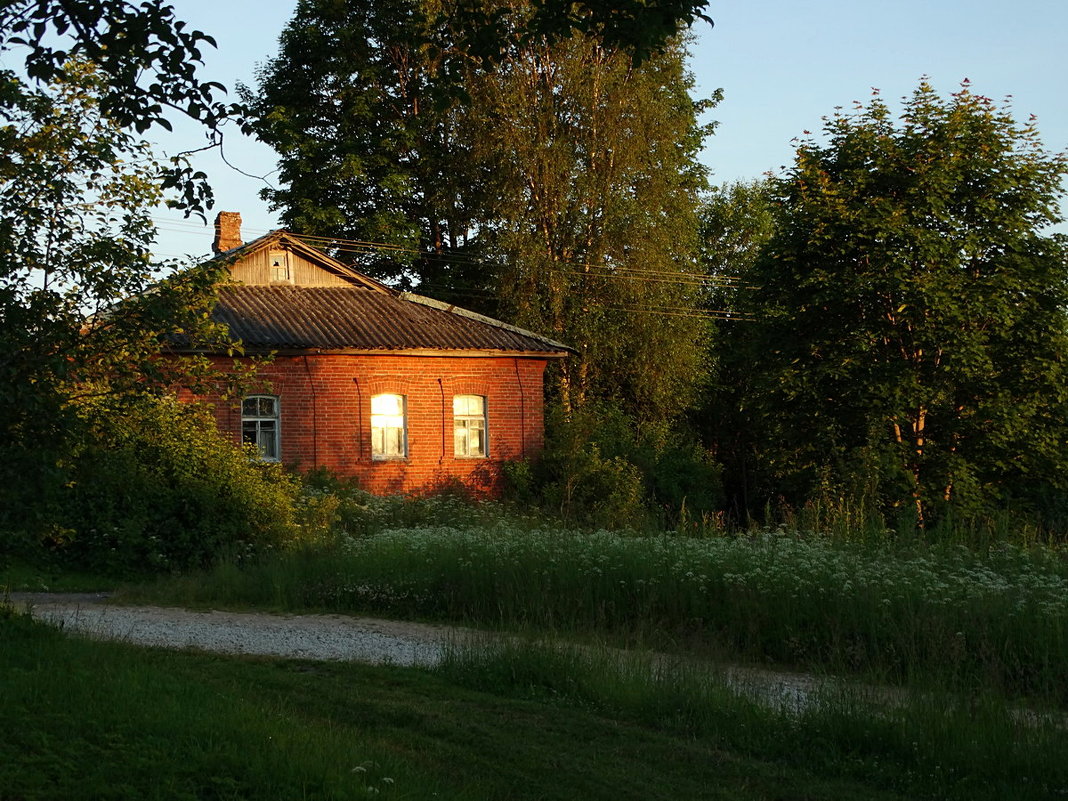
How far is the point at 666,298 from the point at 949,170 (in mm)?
11862

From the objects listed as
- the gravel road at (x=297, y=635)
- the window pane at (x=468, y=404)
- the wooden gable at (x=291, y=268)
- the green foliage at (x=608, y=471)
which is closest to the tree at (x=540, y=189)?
the green foliage at (x=608, y=471)

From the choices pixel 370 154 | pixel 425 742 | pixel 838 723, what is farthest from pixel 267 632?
pixel 370 154

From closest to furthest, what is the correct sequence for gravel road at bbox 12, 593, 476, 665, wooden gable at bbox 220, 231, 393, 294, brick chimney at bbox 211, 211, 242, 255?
gravel road at bbox 12, 593, 476, 665 → wooden gable at bbox 220, 231, 393, 294 → brick chimney at bbox 211, 211, 242, 255

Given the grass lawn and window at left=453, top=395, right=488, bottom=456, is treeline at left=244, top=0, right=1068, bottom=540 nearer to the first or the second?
window at left=453, top=395, right=488, bottom=456

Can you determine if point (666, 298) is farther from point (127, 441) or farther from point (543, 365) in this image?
point (127, 441)

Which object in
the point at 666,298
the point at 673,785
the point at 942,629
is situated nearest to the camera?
the point at 673,785

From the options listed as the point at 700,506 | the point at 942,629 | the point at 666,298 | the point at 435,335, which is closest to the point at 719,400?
the point at 666,298

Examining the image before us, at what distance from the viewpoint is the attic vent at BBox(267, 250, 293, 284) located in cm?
3106

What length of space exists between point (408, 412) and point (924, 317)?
12809mm

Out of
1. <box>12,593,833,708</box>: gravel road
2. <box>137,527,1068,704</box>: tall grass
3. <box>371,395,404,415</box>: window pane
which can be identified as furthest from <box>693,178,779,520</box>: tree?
<box>12,593,833,708</box>: gravel road

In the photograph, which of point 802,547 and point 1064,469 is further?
point 1064,469

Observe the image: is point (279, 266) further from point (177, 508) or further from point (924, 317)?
point (924, 317)

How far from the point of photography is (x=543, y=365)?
101ft

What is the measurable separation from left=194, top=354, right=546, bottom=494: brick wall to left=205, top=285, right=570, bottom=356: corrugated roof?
49 centimetres
